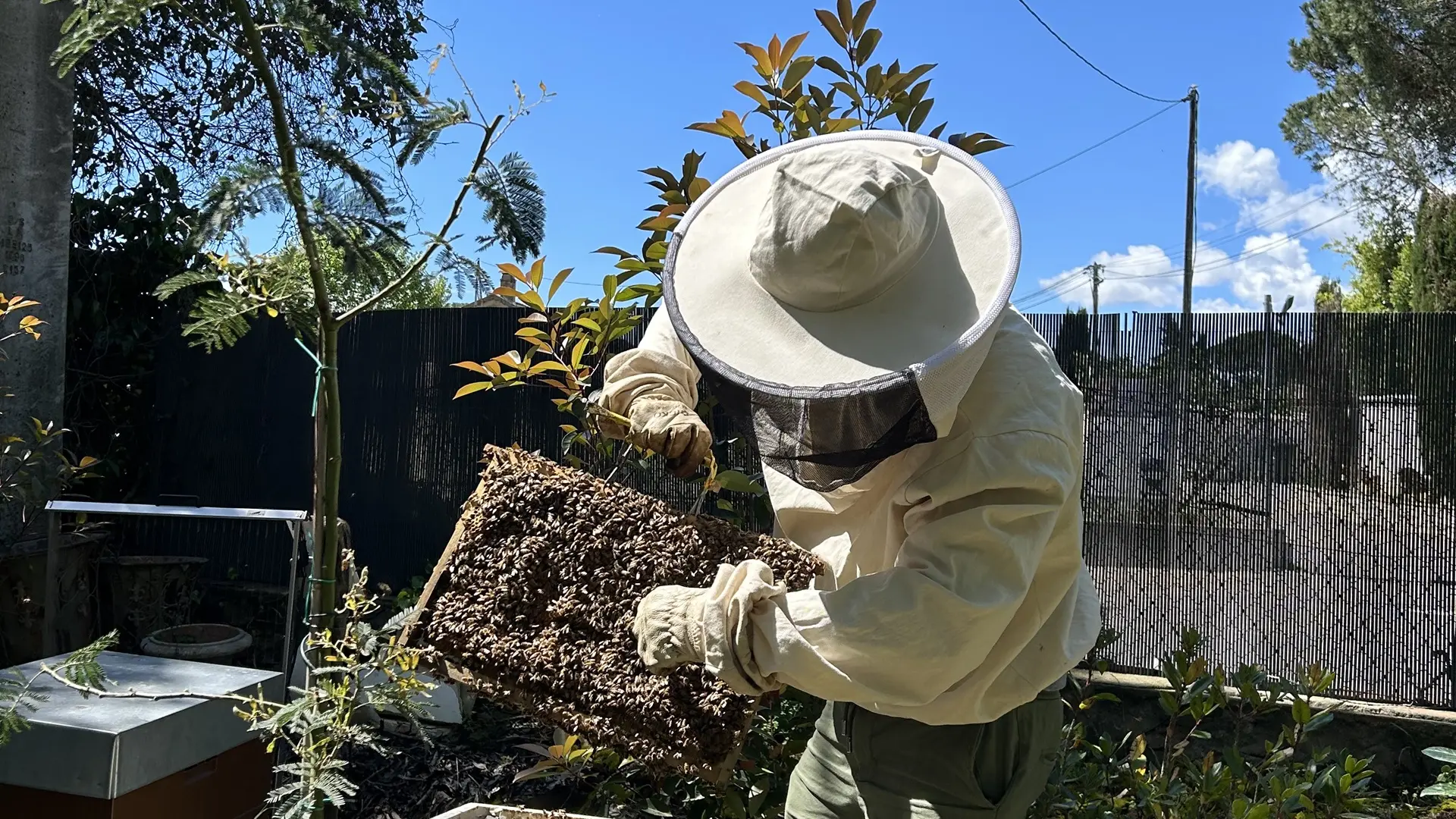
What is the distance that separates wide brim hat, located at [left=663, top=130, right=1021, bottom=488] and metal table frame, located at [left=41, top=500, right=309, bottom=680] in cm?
193

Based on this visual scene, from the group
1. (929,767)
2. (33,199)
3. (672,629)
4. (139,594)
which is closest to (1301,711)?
(929,767)

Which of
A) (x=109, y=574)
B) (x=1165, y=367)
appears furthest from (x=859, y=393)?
(x=109, y=574)

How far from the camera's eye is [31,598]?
464 centimetres

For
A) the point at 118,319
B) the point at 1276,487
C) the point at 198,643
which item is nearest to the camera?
the point at 1276,487

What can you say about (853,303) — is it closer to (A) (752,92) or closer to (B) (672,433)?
(B) (672,433)

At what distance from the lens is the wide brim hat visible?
1.31 meters

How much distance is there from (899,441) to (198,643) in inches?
170

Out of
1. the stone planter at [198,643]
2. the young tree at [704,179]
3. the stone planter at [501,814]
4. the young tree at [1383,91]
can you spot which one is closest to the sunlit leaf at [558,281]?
the young tree at [704,179]

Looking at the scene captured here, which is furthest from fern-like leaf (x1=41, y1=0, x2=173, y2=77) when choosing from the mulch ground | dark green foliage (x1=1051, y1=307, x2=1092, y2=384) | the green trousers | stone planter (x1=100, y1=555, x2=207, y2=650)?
stone planter (x1=100, y1=555, x2=207, y2=650)

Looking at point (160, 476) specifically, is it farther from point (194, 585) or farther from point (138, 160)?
point (138, 160)

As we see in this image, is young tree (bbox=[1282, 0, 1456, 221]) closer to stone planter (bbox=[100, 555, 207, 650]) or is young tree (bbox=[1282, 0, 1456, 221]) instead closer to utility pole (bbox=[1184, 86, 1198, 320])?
utility pole (bbox=[1184, 86, 1198, 320])

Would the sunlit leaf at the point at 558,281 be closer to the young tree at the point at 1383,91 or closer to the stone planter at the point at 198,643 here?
the stone planter at the point at 198,643

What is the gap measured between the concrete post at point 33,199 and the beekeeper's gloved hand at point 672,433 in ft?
13.1

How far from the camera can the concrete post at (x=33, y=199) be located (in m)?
4.52
